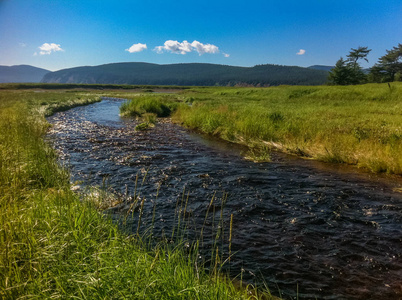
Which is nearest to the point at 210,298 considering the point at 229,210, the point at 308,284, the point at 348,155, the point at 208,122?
the point at 308,284

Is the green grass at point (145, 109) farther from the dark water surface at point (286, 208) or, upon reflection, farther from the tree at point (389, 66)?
the tree at point (389, 66)

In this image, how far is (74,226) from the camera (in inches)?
171

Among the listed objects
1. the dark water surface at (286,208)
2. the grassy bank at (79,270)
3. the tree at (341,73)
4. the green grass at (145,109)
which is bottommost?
the dark water surface at (286,208)

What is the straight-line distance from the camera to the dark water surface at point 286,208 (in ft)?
16.1

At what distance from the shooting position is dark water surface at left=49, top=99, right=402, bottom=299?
491 cm

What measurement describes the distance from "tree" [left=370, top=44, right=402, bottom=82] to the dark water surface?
85.9 metres

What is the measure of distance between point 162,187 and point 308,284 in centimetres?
548

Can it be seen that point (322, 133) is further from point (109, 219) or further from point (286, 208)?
point (109, 219)

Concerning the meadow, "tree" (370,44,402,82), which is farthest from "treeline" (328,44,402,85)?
the meadow

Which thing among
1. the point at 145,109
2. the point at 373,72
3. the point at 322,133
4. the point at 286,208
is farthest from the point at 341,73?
the point at 286,208

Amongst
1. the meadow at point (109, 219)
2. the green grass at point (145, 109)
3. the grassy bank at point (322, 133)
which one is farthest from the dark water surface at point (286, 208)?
the green grass at point (145, 109)

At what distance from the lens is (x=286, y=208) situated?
25.1 feet

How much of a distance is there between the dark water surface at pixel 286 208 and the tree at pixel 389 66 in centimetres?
8593

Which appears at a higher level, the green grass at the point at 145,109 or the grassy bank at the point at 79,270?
the green grass at the point at 145,109
